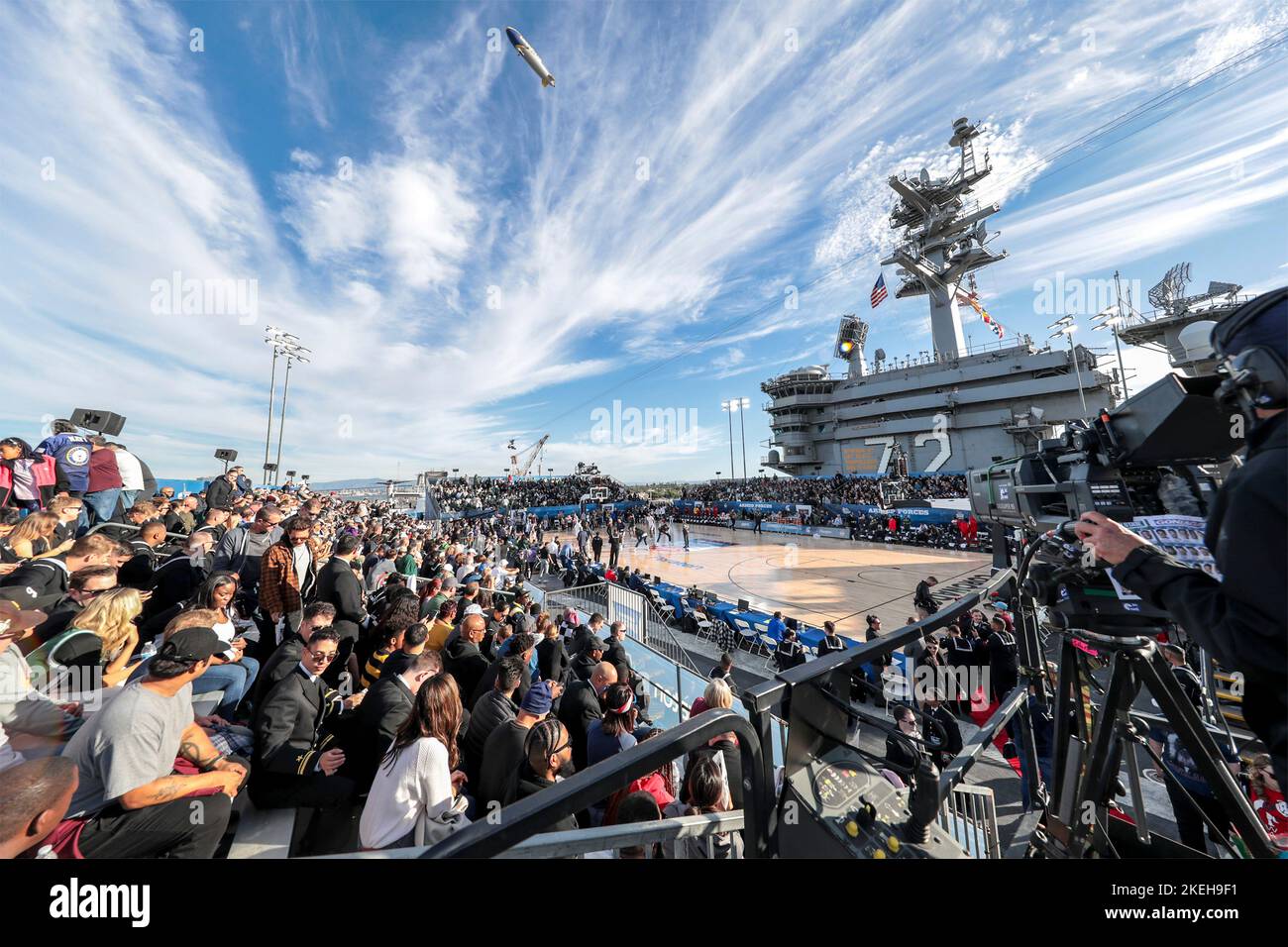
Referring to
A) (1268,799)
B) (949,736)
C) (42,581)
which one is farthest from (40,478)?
(1268,799)

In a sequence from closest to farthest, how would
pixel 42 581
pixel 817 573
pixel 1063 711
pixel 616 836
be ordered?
pixel 616 836, pixel 1063 711, pixel 42 581, pixel 817 573

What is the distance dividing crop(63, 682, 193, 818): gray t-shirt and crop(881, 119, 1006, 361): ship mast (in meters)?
41.9

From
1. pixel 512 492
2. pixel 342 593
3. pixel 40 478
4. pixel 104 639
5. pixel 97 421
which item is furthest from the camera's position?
pixel 512 492

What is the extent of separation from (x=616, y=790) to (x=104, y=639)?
3887mm

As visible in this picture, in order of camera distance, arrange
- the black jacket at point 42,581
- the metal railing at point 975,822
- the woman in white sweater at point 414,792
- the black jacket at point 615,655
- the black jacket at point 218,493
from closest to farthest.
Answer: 1. the metal railing at point 975,822
2. the woman in white sweater at point 414,792
3. the black jacket at point 42,581
4. the black jacket at point 615,655
5. the black jacket at point 218,493

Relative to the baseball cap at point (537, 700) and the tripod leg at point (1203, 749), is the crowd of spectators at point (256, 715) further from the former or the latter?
the tripod leg at point (1203, 749)

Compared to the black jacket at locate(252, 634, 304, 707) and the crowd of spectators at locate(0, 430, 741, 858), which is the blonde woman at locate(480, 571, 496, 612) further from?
the black jacket at locate(252, 634, 304, 707)

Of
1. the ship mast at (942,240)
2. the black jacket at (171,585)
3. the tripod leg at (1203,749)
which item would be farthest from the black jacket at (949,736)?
the ship mast at (942,240)

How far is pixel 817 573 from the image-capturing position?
17.5 m

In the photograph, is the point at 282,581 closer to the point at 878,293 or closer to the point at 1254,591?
the point at 1254,591

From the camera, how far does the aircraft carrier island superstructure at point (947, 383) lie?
31344mm

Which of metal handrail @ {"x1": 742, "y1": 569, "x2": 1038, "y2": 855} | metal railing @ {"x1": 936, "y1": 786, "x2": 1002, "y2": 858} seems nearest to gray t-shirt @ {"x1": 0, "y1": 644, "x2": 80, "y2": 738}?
metal handrail @ {"x1": 742, "y1": 569, "x2": 1038, "y2": 855}

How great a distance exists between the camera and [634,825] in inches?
51.7
